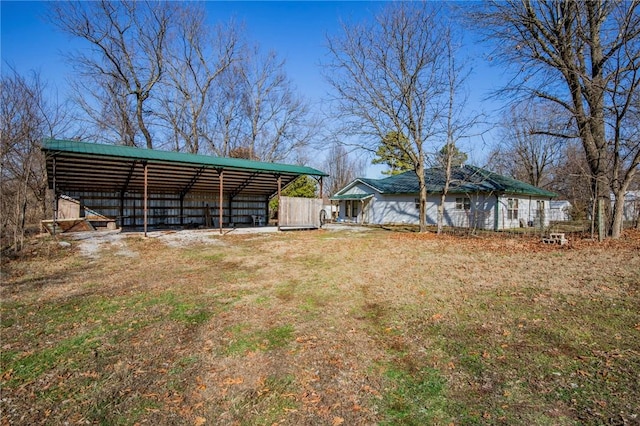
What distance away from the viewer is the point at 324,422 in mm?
2646

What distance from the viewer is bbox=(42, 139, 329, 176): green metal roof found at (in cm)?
1196

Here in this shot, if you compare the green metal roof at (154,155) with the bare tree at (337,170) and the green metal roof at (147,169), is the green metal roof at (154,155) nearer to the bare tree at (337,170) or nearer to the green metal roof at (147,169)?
the green metal roof at (147,169)

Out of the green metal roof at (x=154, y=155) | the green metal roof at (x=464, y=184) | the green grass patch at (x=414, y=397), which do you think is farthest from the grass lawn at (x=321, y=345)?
the green metal roof at (x=464, y=184)

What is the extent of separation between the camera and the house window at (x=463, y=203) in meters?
22.2

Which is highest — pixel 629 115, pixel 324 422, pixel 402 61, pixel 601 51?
pixel 402 61

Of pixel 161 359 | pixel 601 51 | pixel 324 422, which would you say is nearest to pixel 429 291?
pixel 324 422

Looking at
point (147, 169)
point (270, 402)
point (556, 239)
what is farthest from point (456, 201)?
point (270, 402)

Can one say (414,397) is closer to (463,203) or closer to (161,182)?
(161,182)

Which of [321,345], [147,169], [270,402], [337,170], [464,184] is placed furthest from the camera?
[337,170]

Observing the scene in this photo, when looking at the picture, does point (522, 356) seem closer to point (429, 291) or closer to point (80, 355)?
point (429, 291)

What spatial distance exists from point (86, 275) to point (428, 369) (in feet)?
24.8

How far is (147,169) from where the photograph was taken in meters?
14.9

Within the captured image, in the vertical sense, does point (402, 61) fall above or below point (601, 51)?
above

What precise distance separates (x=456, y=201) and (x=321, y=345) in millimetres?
21278
